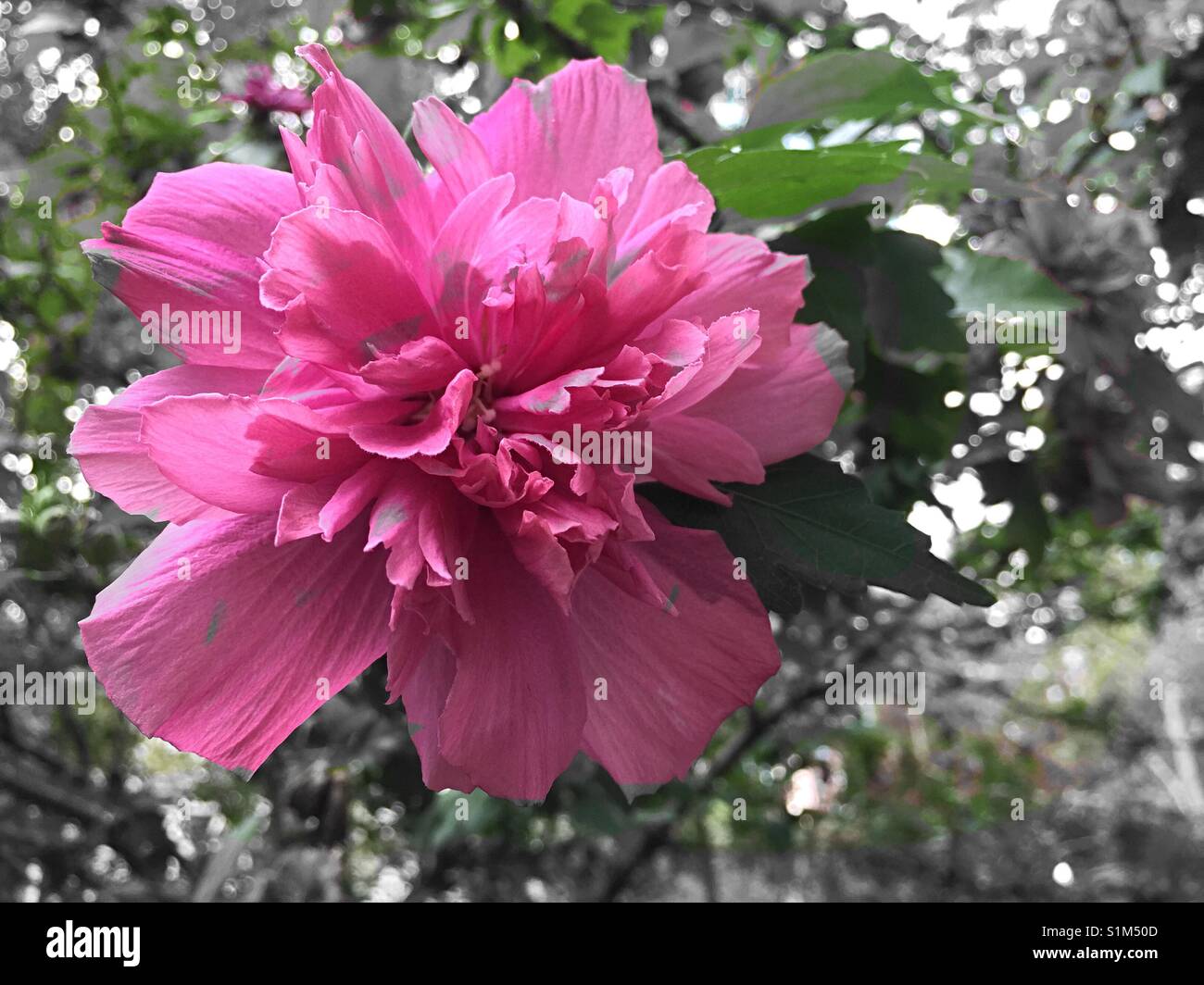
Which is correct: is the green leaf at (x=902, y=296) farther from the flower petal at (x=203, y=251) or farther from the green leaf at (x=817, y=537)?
the flower petal at (x=203, y=251)

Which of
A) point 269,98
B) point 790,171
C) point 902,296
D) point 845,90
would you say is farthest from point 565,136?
point 269,98

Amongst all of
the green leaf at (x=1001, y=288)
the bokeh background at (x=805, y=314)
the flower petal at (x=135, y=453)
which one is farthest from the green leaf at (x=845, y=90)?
the flower petal at (x=135, y=453)

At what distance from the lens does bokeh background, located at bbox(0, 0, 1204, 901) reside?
2.99ft

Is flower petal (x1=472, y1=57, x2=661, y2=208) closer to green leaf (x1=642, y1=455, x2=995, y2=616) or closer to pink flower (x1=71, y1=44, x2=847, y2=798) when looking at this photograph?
pink flower (x1=71, y1=44, x2=847, y2=798)

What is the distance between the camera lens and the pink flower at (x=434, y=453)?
47 centimetres

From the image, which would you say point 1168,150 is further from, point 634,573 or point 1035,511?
point 634,573

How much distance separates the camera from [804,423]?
59 centimetres

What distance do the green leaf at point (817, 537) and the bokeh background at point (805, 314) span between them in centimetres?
2

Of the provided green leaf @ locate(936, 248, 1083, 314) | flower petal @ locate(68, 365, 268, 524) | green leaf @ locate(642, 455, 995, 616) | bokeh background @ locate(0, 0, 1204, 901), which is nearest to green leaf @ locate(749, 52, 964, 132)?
bokeh background @ locate(0, 0, 1204, 901)

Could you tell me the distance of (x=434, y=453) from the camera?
0.47m

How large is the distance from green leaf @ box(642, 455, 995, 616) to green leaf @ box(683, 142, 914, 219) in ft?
0.68

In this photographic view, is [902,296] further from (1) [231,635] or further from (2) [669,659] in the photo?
(1) [231,635]

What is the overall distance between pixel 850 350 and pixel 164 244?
0.51 meters

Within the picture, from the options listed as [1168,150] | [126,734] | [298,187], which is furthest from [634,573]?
[126,734]
